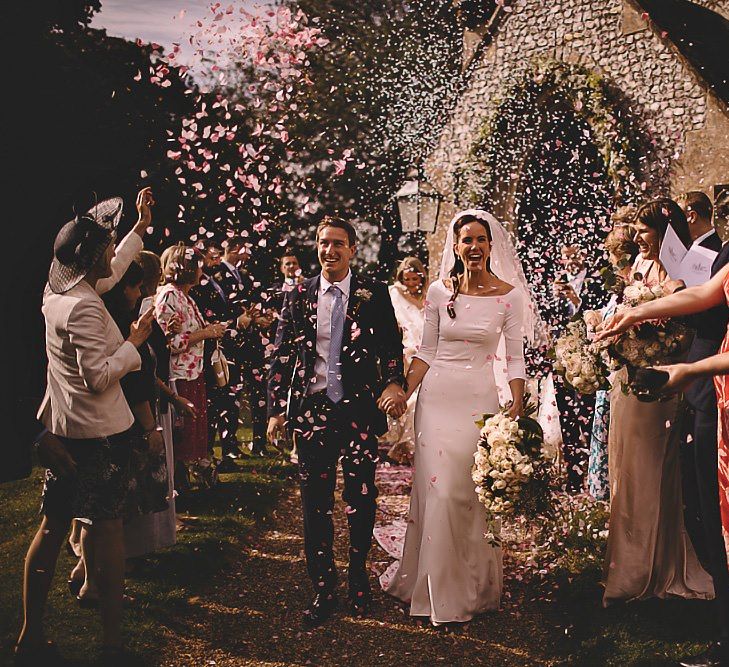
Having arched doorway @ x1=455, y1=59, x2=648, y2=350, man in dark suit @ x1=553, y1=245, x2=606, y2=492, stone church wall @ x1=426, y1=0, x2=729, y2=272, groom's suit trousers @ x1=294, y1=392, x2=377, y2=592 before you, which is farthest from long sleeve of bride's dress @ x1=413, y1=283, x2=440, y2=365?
stone church wall @ x1=426, y1=0, x2=729, y2=272

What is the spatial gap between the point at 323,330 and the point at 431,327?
2.49 ft

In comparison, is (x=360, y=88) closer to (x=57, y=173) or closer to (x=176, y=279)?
(x=57, y=173)

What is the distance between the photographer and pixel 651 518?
16.3ft

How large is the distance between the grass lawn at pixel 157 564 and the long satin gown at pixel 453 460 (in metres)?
1.53

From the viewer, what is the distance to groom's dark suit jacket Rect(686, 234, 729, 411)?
403 centimetres

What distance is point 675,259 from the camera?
4.71 m

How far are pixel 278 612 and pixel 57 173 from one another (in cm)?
879

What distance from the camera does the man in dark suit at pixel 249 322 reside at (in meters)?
8.78

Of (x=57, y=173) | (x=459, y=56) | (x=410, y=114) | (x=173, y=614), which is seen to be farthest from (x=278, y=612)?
(x=459, y=56)

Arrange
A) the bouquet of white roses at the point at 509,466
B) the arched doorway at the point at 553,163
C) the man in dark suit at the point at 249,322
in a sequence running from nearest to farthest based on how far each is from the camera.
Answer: the bouquet of white roses at the point at 509,466
the man in dark suit at the point at 249,322
the arched doorway at the point at 553,163

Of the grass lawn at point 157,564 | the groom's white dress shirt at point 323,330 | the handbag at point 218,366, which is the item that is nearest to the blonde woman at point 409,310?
the grass lawn at point 157,564

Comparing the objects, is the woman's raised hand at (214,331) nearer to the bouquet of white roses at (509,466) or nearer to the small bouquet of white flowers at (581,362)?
the bouquet of white roses at (509,466)

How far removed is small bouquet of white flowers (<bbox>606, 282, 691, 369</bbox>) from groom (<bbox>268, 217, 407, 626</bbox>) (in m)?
1.39

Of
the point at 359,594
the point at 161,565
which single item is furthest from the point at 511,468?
the point at 161,565
